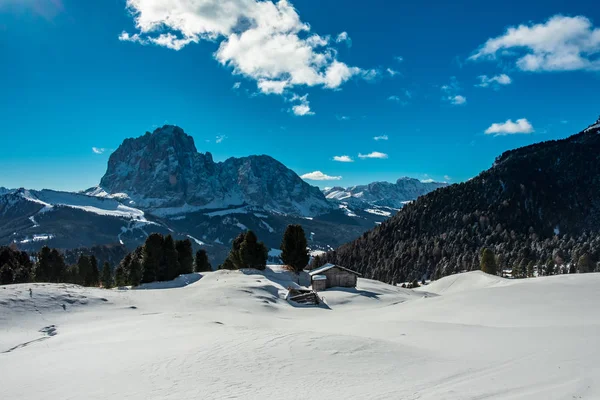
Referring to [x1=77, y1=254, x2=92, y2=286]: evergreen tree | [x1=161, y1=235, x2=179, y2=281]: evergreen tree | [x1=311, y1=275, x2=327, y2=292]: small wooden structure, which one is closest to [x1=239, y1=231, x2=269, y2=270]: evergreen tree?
[x1=161, y1=235, x2=179, y2=281]: evergreen tree

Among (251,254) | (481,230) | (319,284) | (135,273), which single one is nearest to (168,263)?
(135,273)

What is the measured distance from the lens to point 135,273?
62.1m

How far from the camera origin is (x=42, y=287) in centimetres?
3484

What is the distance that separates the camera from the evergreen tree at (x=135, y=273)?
2429 inches

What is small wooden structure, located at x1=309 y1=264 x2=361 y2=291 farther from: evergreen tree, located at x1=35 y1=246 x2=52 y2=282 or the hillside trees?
evergreen tree, located at x1=35 y1=246 x2=52 y2=282

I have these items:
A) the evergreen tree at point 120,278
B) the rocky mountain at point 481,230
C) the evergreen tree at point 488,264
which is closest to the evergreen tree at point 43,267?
the evergreen tree at point 120,278

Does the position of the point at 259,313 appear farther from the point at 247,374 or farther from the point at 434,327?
the point at 247,374

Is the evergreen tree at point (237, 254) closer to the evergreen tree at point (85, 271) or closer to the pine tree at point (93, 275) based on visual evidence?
the pine tree at point (93, 275)

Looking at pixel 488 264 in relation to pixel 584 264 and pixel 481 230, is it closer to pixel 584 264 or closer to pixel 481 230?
pixel 584 264

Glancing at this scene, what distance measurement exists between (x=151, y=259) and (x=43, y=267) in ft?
68.0

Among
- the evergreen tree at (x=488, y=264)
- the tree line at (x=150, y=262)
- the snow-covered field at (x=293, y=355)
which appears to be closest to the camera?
the snow-covered field at (x=293, y=355)

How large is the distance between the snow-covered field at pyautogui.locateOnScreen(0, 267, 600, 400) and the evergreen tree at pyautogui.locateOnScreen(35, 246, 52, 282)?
38.9 metres

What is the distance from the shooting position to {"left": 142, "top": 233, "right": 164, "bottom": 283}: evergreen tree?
202ft

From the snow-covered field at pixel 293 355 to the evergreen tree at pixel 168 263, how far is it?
31.5 metres
